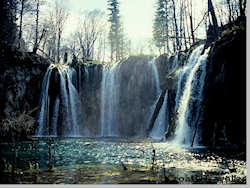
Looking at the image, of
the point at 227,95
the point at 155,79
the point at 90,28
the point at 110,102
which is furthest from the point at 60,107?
the point at 90,28

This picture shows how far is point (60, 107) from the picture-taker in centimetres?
3189

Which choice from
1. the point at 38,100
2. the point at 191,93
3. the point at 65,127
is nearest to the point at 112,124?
Answer: the point at 65,127

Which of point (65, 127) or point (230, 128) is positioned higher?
point (230, 128)

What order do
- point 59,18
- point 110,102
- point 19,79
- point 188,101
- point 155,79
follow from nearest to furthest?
1. point 188,101
2. point 19,79
3. point 155,79
4. point 110,102
5. point 59,18

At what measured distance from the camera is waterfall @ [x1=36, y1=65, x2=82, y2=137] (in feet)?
101

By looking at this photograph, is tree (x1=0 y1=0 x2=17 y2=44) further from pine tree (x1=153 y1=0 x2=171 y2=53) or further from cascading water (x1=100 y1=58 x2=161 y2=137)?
pine tree (x1=153 y1=0 x2=171 y2=53)

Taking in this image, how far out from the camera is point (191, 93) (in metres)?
20.2

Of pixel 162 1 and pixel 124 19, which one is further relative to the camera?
pixel 124 19

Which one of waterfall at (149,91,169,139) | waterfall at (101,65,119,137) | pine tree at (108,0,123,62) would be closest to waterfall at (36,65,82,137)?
waterfall at (101,65,119,137)

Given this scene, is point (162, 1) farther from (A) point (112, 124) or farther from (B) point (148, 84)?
(A) point (112, 124)

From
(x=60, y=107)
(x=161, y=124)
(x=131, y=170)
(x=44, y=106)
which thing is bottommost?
(x=161, y=124)

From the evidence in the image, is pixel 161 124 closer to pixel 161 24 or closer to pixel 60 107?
pixel 60 107

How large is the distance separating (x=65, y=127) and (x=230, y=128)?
805 inches

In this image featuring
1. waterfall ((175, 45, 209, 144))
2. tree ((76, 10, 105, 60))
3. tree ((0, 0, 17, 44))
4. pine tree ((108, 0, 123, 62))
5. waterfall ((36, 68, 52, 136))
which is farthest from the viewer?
pine tree ((108, 0, 123, 62))
